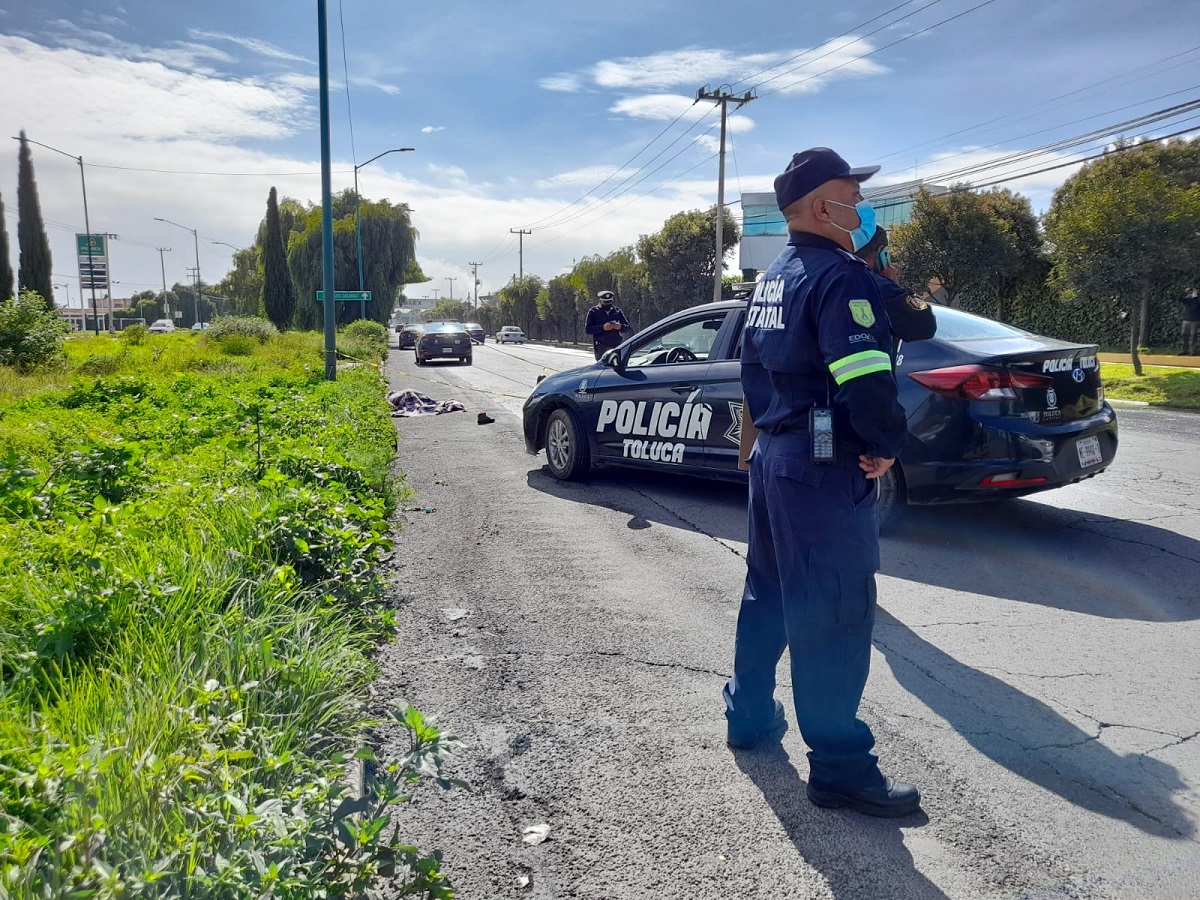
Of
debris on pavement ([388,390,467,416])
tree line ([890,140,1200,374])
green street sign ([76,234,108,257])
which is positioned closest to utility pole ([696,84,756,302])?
tree line ([890,140,1200,374])

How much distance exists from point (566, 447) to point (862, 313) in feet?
18.2

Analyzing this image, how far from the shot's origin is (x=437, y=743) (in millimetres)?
2344

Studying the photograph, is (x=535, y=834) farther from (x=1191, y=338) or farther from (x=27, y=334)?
(x=1191, y=338)

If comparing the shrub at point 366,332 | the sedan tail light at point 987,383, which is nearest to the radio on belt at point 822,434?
the sedan tail light at point 987,383

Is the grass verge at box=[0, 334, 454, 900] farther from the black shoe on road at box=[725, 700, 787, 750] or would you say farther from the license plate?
the license plate

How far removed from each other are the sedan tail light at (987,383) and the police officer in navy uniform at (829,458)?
2.81 m

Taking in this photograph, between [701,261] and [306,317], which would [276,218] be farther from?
[701,261]

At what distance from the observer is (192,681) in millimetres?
2744

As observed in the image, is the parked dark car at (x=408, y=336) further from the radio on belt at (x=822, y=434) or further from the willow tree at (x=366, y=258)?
the radio on belt at (x=822, y=434)

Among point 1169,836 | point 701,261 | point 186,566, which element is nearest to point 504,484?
point 186,566

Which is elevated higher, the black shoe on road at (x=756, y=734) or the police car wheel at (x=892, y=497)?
the police car wheel at (x=892, y=497)

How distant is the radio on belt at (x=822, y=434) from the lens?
2.68m

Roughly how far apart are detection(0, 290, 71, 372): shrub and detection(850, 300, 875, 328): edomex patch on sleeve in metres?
19.1

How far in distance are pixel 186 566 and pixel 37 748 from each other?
157 cm
